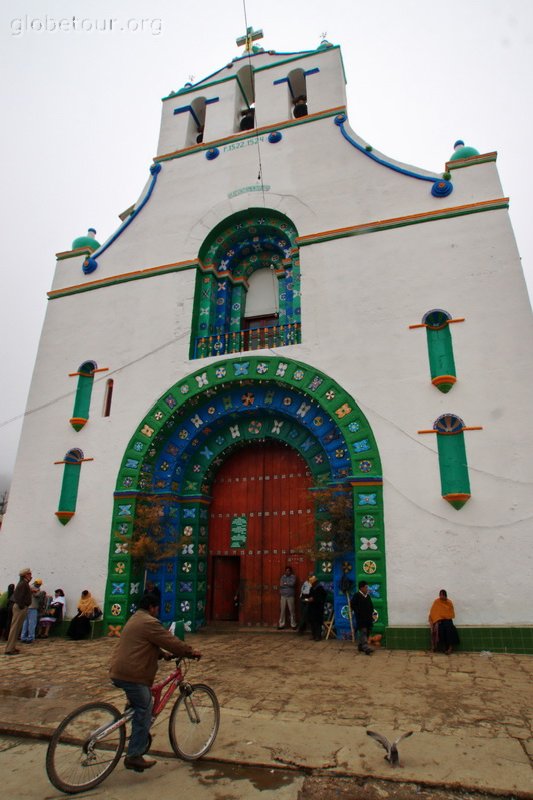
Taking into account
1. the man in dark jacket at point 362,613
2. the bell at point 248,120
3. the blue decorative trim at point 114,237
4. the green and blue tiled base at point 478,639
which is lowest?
the green and blue tiled base at point 478,639

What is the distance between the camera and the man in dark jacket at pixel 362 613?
7816 mm

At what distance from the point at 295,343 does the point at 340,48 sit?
8557mm

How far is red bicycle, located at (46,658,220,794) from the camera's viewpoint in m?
3.29

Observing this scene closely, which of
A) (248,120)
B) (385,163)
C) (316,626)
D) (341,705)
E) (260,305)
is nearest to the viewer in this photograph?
(341,705)

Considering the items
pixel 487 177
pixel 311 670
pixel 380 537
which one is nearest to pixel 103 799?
pixel 311 670

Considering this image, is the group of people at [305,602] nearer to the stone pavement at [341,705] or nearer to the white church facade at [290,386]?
the white church facade at [290,386]

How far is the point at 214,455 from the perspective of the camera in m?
11.1

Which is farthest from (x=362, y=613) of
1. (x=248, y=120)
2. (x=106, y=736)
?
(x=248, y=120)

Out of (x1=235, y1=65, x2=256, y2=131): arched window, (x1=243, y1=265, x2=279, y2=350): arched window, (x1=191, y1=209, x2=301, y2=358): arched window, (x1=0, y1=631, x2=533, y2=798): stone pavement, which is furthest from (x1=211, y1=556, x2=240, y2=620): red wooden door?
(x1=235, y1=65, x2=256, y2=131): arched window

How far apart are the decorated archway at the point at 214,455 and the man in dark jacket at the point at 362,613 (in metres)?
0.82

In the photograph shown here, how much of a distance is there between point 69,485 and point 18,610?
3111 millimetres

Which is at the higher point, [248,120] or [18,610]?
[248,120]

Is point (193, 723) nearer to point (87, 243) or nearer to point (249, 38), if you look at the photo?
point (87, 243)

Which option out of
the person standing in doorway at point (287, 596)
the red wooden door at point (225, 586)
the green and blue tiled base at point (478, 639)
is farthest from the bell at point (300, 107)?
the green and blue tiled base at point (478, 639)
